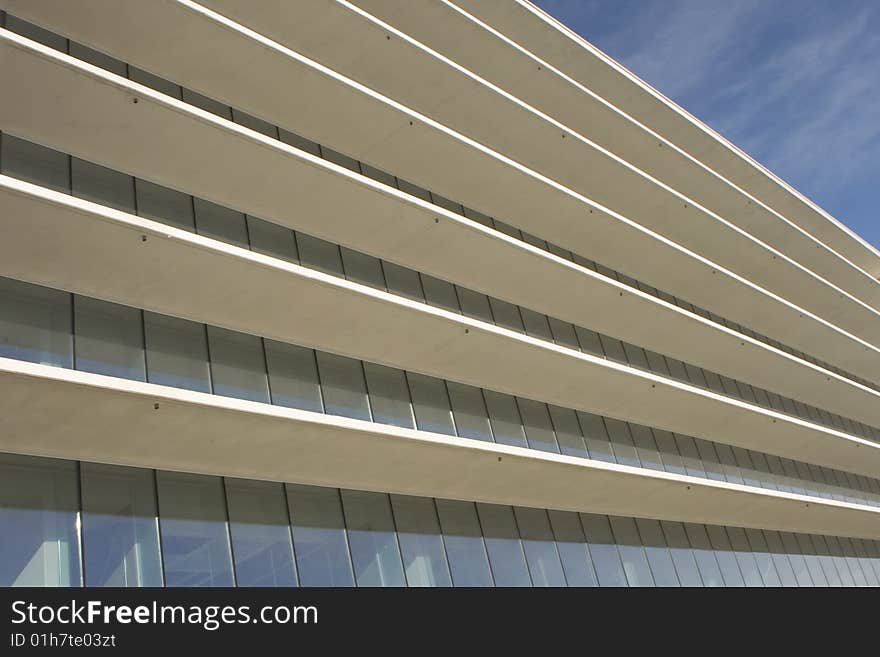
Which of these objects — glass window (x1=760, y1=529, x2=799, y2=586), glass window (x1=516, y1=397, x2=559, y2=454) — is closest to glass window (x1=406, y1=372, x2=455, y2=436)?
glass window (x1=516, y1=397, x2=559, y2=454)

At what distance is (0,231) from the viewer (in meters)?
13.7

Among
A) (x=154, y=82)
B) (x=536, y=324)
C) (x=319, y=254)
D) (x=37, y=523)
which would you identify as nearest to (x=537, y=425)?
(x=536, y=324)

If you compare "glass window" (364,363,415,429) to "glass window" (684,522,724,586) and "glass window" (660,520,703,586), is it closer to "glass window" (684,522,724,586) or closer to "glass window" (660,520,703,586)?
"glass window" (660,520,703,586)

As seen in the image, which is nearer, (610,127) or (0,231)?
(0,231)

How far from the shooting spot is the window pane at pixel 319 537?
52.8 ft

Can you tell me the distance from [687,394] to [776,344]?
1252 cm

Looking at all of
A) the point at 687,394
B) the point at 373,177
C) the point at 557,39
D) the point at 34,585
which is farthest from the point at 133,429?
the point at 557,39

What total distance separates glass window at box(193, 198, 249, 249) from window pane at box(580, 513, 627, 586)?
11.2 meters

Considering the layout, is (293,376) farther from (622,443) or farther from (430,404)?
(622,443)

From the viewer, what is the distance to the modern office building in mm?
14305

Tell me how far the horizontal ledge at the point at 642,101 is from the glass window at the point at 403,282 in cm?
861

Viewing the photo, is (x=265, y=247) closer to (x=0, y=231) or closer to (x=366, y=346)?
(x=366, y=346)

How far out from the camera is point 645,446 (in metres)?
25.8

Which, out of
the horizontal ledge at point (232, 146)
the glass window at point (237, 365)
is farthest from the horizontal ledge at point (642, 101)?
the glass window at point (237, 365)
